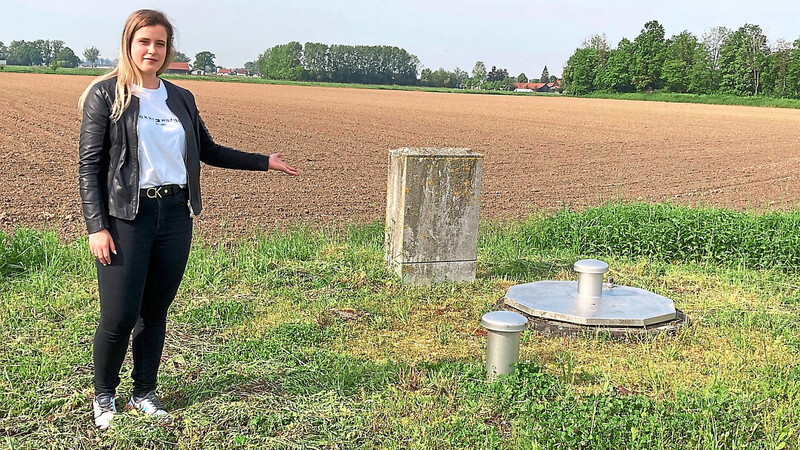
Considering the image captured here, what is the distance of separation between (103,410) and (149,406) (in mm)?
211

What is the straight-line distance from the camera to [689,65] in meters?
90.3

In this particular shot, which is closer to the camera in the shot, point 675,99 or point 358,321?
point 358,321

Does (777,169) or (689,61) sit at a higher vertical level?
(689,61)

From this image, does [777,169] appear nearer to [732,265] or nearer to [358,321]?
[732,265]

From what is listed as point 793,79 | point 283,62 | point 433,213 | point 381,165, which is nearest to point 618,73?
point 793,79

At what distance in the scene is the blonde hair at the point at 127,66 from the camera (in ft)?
10.5

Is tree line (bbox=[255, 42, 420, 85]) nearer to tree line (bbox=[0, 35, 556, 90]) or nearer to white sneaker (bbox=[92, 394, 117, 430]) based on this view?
tree line (bbox=[0, 35, 556, 90])

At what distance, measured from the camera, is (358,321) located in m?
5.45

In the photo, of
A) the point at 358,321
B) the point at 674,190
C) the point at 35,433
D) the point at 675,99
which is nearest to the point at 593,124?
the point at 674,190

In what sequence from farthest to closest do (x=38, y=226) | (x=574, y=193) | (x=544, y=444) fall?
(x=574, y=193), (x=38, y=226), (x=544, y=444)

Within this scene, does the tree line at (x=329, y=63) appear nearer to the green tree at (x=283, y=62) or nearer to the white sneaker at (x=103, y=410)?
the green tree at (x=283, y=62)

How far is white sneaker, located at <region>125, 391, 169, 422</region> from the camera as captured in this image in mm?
3691

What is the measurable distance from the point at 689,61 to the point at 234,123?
78.8 m

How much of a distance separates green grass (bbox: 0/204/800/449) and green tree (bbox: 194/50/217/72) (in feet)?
378
